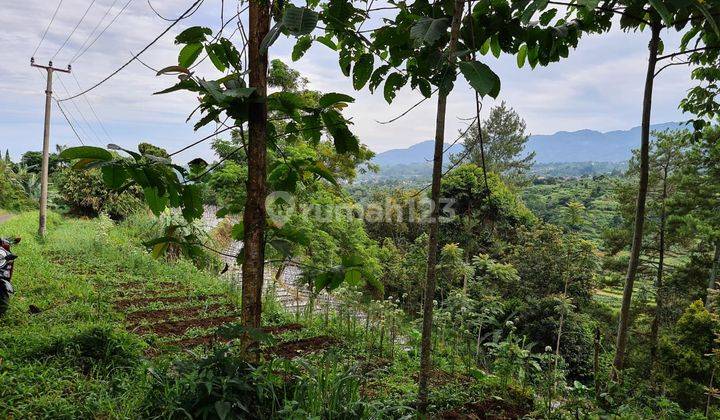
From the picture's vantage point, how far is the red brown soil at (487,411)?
250 centimetres

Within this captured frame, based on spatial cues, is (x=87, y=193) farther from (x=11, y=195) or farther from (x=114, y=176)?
(x=114, y=176)

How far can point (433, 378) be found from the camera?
11.7 ft

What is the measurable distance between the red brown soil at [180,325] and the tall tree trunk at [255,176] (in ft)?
11.5

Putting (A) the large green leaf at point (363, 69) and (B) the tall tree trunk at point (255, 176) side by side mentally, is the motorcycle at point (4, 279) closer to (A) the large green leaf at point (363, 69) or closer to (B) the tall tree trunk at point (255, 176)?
(B) the tall tree trunk at point (255, 176)

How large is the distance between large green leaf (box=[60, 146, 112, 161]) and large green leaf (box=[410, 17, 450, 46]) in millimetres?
814

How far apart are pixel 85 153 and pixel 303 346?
377cm

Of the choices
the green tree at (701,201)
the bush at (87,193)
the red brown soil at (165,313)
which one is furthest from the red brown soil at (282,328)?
the bush at (87,193)

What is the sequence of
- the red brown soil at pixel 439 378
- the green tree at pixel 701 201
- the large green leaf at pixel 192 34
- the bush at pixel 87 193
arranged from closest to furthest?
the large green leaf at pixel 192 34
the red brown soil at pixel 439 378
the green tree at pixel 701 201
the bush at pixel 87 193

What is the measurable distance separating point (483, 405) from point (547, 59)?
2.25 metres

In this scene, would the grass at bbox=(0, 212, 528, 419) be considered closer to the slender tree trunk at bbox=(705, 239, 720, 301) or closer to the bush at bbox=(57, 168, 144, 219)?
the bush at bbox=(57, 168, 144, 219)

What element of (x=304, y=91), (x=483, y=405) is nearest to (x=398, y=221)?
(x=304, y=91)

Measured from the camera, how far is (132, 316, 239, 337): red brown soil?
180 inches

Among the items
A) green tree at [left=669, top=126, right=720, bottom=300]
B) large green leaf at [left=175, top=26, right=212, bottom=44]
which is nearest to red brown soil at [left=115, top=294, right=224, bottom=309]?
large green leaf at [left=175, top=26, right=212, bottom=44]

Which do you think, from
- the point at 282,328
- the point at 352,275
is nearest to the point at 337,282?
the point at 352,275
